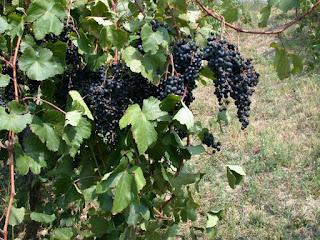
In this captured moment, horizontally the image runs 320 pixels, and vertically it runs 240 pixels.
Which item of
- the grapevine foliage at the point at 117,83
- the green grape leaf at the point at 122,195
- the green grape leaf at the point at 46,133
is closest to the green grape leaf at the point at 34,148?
the grapevine foliage at the point at 117,83

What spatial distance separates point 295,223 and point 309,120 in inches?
98.5

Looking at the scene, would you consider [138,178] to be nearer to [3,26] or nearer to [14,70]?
[14,70]

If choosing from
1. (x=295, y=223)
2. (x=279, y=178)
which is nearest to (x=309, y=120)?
(x=279, y=178)

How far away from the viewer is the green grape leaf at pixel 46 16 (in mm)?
1812

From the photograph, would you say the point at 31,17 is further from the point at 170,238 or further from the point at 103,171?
the point at 170,238

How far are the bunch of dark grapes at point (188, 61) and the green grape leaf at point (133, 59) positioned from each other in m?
0.12

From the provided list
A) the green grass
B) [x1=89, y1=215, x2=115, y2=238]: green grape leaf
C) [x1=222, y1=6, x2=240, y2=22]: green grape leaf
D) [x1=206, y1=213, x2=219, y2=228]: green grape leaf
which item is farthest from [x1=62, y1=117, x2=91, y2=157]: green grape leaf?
the green grass

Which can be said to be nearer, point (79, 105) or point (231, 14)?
point (79, 105)

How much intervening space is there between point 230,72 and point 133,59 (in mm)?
327

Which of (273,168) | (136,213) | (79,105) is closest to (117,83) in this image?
(79,105)

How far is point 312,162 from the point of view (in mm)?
5168

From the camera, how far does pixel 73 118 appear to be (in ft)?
5.80

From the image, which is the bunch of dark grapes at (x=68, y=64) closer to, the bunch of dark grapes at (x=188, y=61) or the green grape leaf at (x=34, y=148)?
the green grape leaf at (x=34, y=148)

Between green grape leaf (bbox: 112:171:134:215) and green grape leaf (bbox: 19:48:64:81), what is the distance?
0.43m
